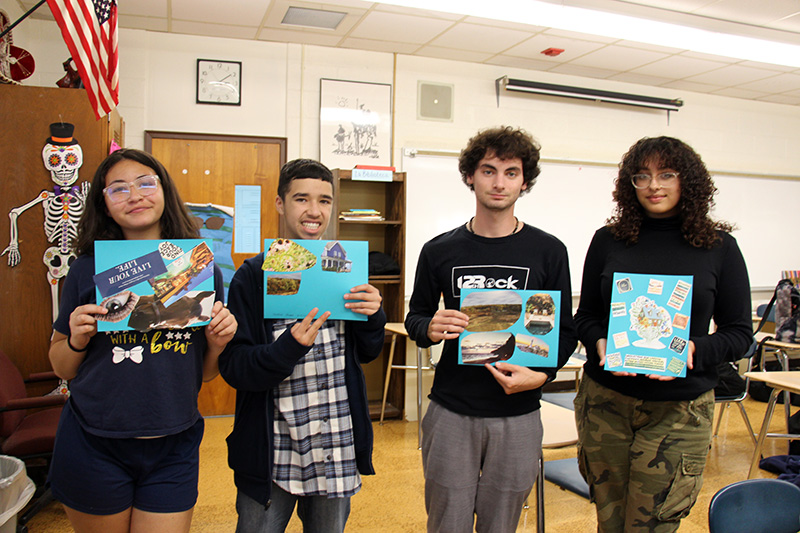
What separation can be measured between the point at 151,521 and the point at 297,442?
39 centimetres

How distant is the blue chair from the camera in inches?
58.3

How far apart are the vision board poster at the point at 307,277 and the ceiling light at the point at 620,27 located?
2647 mm

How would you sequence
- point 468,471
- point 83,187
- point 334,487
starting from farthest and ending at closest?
point 83,187
point 468,471
point 334,487

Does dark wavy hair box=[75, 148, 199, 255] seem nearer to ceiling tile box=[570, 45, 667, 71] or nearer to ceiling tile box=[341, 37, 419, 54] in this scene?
ceiling tile box=[341, 37, 419, 54]

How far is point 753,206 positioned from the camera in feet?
20.5

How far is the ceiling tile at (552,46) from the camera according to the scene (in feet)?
14.7

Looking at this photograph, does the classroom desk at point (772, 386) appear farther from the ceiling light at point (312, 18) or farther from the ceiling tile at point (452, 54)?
the ceiling light at point (312, 18)

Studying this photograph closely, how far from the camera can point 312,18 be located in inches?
161

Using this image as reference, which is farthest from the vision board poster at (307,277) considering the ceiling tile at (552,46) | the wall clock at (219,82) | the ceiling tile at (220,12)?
the ceiling tile at (552,46)

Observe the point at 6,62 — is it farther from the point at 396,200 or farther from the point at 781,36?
the point at 781,36

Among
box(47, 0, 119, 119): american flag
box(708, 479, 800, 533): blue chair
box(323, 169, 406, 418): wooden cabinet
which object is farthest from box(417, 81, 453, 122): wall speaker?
box(708, 479, 800, 533): blue chair

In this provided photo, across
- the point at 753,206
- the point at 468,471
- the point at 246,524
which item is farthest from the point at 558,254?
the point at 753,206

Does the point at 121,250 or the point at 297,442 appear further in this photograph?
the point at 297,442

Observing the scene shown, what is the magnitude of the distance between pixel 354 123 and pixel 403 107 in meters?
0.48
